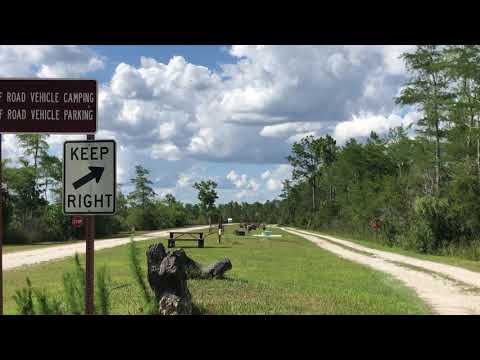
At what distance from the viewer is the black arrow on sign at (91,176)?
18.8 feet

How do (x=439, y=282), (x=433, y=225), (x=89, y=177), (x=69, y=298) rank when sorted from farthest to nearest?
(x=433, y=225)
(x=439, y=282)
(x=69, y=298)
(x=89, y=177)

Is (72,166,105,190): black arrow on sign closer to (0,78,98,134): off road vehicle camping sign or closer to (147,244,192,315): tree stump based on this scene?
(0,78,98,134): off road vehicle camping sign

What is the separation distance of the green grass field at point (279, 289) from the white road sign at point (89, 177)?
3.89 metres

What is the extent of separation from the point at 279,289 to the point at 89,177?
7807mm

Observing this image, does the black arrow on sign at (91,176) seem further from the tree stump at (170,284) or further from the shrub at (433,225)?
the shrub at (433,225)

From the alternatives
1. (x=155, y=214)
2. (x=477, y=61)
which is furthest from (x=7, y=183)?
(x=477, y=61)

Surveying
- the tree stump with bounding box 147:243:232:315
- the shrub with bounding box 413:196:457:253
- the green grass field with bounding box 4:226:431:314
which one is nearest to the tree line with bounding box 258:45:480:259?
the shrub with bounding box 413:196:457:253

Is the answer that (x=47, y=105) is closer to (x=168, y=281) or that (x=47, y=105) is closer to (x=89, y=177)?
(x=89, y=177)

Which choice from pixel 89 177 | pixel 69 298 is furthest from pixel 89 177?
pixel 69 298

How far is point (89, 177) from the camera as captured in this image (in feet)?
18.8

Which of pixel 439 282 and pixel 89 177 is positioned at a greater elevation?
pixel 89 177

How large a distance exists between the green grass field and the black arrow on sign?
396 centimetres

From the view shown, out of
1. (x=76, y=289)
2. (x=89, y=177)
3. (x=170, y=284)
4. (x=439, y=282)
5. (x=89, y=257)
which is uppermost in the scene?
(x=89, y=177)

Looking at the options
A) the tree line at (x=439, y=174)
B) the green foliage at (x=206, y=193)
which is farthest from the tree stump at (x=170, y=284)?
the green foliage at (x=206, y=193)
